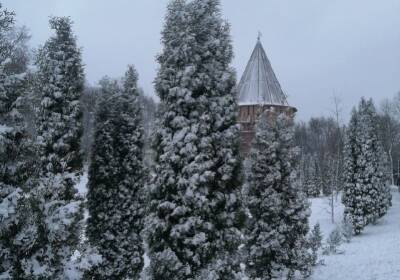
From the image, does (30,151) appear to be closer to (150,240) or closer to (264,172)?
(150,240)

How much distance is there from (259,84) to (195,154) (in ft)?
67.8

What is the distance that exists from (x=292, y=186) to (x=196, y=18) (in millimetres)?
7865

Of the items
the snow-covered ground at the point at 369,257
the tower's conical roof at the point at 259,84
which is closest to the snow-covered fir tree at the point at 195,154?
the snow-covered ground at the point at 369,257

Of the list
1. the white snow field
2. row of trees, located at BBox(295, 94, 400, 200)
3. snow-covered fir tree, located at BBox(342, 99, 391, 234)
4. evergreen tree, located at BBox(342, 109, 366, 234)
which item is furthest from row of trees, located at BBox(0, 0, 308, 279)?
row of trees, located at BBox(295, 94, 400, 200)

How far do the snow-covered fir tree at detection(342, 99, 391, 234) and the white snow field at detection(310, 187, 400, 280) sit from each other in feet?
4.78

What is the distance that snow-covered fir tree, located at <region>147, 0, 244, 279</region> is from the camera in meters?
12.8

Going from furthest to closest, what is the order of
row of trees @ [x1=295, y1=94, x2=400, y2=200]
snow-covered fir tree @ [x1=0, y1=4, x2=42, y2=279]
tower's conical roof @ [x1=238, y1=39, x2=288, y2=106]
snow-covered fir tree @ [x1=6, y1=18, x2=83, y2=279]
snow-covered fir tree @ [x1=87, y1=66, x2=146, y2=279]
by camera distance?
1. row of trees @ [x1=295, y1=94, x2=400, y2=200]
2. tower's conical roof @ [x1=238, y1=39, x2=288, y2=106]
3. snow-covered fir tree @ [x1=87, y1=66, x2=146, y2=279]
4. snow-covered fir tree @ [x1=6, y1=18, x2=83, y2=279]
5. snow-covered fir tree @ [x1=0, y1=4, x2=42, y2=279]

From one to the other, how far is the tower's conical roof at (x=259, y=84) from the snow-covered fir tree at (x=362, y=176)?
774 centimetres

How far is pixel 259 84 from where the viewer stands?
107ft

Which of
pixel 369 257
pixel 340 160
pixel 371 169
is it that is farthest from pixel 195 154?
pixel 340 160

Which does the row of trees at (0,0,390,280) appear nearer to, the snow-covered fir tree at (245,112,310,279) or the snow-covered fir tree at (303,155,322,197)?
the snow-covered fir tree at (245,112,310,279)

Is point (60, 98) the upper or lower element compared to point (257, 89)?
lower

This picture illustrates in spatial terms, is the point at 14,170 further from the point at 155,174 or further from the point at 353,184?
the point at 353,184

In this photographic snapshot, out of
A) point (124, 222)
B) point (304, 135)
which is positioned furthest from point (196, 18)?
point (304, 135)
